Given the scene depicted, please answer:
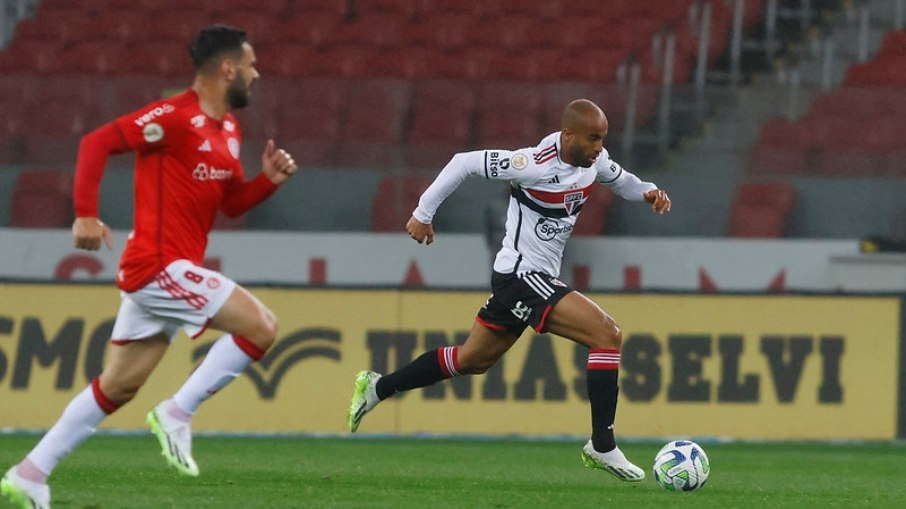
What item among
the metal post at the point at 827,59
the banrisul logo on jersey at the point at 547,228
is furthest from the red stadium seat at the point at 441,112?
the banrisul logo on jersey at the point at 547,228

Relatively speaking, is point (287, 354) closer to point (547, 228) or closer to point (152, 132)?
point (547, 228)

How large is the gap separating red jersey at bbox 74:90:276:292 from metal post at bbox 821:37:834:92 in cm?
1107

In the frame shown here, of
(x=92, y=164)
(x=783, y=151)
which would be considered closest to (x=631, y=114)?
(x=783, y=151)

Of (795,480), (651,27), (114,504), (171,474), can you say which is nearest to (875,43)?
(651,27)

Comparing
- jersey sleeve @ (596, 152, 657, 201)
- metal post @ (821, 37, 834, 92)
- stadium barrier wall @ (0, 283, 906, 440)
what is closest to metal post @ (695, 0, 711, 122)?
metal post @ (821, 37, 834, 92)

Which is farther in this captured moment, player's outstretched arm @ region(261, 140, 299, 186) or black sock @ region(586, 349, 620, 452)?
black sock @ region(586, 349, 620, 452)

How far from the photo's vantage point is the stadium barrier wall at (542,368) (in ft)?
40.0

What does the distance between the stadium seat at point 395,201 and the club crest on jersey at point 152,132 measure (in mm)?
7359

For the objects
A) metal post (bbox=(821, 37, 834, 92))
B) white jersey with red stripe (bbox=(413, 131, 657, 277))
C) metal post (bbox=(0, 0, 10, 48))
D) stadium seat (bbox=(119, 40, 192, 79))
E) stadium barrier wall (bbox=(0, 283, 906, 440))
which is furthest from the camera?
metal post (bbox=(0, 0, 10, 48))

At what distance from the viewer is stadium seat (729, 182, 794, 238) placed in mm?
13773

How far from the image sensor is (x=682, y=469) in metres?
7.78

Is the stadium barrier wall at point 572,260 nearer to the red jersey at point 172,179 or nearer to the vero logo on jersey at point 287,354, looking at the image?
the vero logo on jersey at point 287,354

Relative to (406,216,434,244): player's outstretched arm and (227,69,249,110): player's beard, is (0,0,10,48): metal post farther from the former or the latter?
(227,69,249,110): player's beard

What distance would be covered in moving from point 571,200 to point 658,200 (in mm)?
463
